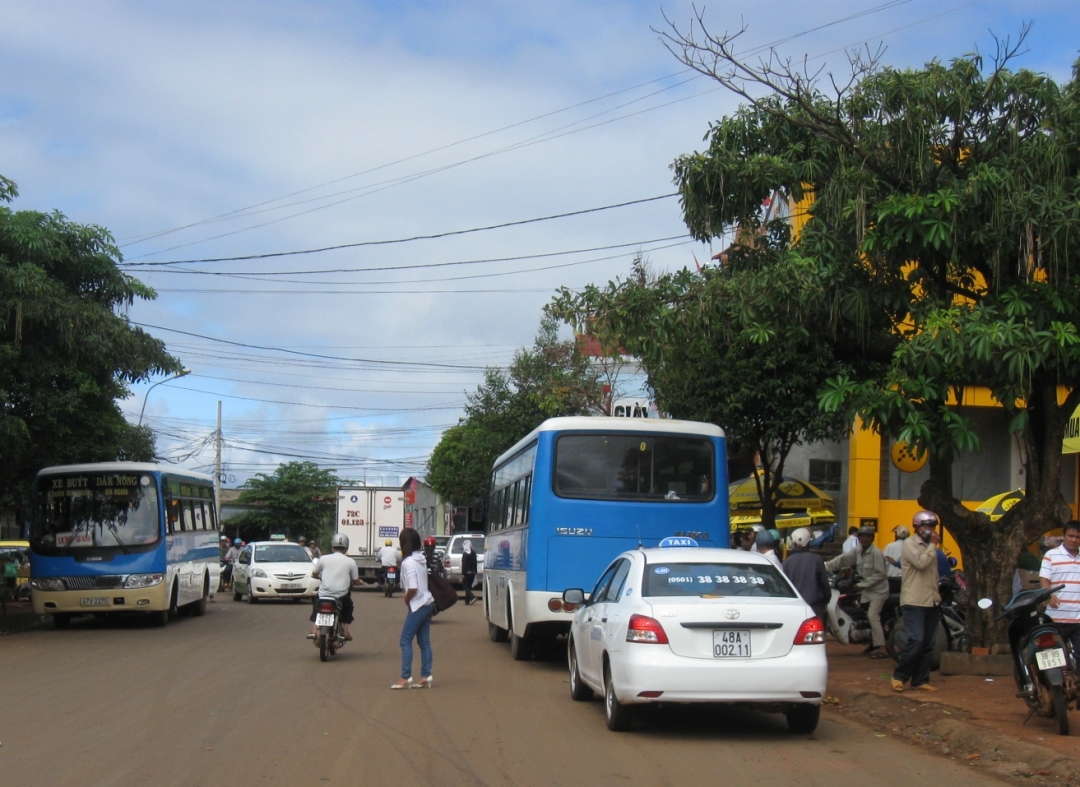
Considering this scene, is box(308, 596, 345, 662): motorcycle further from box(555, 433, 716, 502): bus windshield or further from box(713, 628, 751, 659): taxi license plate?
box(713, 628, 751, 659): taxi license plate

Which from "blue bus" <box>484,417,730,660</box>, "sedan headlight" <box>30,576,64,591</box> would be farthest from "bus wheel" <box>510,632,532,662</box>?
"sedan headlight" <box>30,576,64,591</box>

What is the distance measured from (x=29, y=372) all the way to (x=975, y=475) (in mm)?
22443

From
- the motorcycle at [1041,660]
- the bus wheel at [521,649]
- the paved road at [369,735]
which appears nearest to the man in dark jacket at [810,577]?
the paved road at [369,735]

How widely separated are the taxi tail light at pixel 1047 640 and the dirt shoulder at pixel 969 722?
68cm

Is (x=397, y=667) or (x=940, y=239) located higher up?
(x=940, y=239)

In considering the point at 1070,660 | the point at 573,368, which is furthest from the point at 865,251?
the point at 573,368

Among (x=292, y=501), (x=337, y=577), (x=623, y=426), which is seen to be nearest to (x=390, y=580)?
(x=337, y=577)

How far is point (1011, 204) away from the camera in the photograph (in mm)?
11688

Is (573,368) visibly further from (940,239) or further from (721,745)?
(721,745)

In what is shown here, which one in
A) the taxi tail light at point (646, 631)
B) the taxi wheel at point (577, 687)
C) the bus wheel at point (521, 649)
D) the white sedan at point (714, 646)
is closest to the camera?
the white sedan at point (714, 646)

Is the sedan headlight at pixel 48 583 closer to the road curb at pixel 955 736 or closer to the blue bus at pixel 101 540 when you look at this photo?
the blue bus at pixel 101 540

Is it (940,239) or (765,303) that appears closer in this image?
(940,239)

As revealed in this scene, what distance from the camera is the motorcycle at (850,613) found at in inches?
599

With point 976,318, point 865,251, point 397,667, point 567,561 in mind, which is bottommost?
point 397,667
